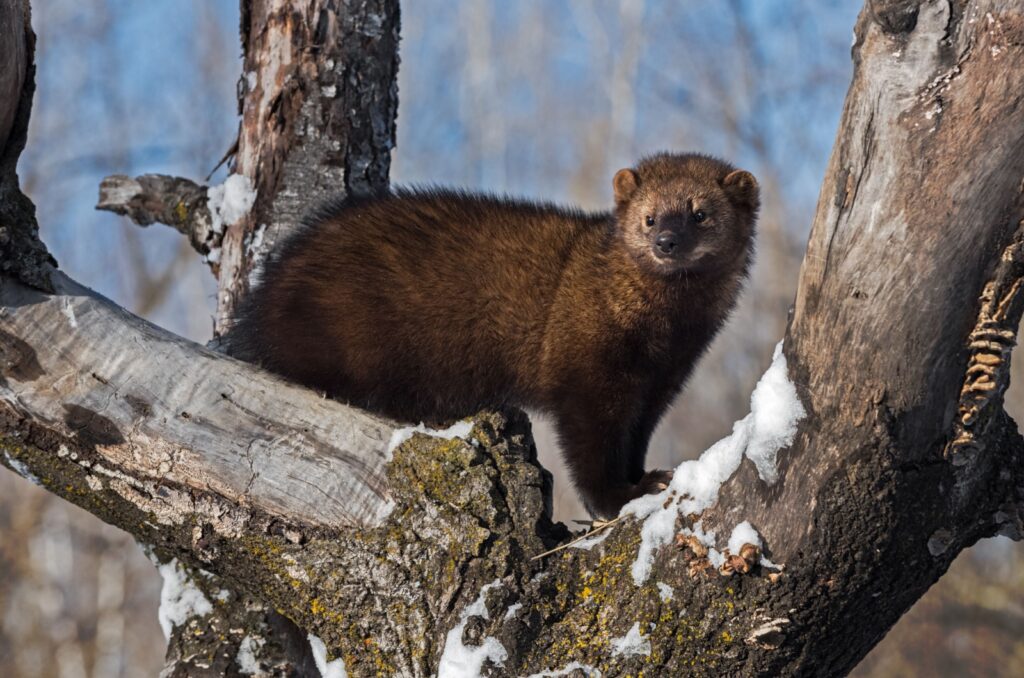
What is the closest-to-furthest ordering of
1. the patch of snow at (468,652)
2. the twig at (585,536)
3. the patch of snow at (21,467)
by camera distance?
1. the patch of snow at (468,652)
2. the twig at (585,536)
3. the patch of snow at (21,467)

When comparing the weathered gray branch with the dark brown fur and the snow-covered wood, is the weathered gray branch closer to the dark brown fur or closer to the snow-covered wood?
→ the dark brown fur

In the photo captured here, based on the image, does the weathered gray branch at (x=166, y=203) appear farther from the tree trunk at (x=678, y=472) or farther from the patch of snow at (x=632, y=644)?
the patch of snow at (x=632, y=644)

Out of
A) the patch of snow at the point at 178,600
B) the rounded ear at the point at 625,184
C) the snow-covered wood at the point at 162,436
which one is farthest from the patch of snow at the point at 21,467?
the rounded ear at the point at 625,184

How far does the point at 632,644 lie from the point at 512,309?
6.21ft

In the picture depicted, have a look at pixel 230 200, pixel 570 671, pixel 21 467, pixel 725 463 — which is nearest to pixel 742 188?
pixel 725 463

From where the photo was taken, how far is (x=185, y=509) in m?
3.52

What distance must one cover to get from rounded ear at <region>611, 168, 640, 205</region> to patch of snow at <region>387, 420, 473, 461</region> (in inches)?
72.0

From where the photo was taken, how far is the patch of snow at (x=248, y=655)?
13.9 ft

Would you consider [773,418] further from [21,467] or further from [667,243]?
[21,467]

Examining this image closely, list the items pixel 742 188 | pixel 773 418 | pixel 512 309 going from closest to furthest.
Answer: pixel 773 418, pixel 512 309, pixel 742 188

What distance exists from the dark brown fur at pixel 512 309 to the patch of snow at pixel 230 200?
67 cm

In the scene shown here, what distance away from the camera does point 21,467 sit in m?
3.56

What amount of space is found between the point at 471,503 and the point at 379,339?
1.15 m

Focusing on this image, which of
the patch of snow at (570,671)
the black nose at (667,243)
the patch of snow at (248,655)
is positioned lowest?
the patch of snow at (570,671)
